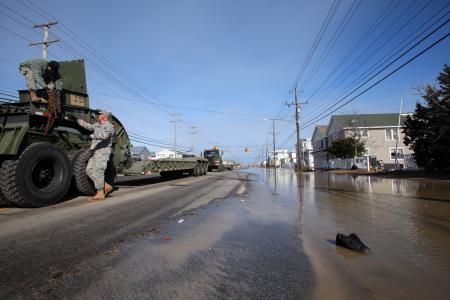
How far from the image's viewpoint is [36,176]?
24.2ft

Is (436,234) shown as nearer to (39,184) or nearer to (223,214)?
(223,214)

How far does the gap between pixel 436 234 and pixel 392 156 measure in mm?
46663

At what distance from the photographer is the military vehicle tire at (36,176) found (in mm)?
6590

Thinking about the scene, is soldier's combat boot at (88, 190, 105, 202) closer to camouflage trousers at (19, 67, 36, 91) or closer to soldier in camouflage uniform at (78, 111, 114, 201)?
soldier in camouflage uniform at (78, 111, 114, 201)

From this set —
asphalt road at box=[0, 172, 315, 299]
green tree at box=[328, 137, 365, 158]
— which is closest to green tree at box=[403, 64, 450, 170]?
green tree at box=[328, 137, 365, 158]

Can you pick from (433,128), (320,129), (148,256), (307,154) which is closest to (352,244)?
(148,256)

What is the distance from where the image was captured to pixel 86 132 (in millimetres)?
9820

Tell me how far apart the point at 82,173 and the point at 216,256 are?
6139mm

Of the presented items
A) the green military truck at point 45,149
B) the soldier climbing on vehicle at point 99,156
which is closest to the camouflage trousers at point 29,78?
the green military truck at point 45,149

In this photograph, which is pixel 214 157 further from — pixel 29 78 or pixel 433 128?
pixel 29 78

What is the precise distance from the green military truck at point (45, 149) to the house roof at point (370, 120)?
43168 millimetres

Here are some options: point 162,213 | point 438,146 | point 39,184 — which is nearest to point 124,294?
point 162,213

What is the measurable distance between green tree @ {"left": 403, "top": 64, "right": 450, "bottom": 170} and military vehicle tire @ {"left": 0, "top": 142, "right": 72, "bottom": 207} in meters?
21.4

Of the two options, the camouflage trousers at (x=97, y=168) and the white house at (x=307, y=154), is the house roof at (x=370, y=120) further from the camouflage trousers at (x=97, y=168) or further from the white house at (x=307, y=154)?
the camouflage trousers at (x=97, y=168)
